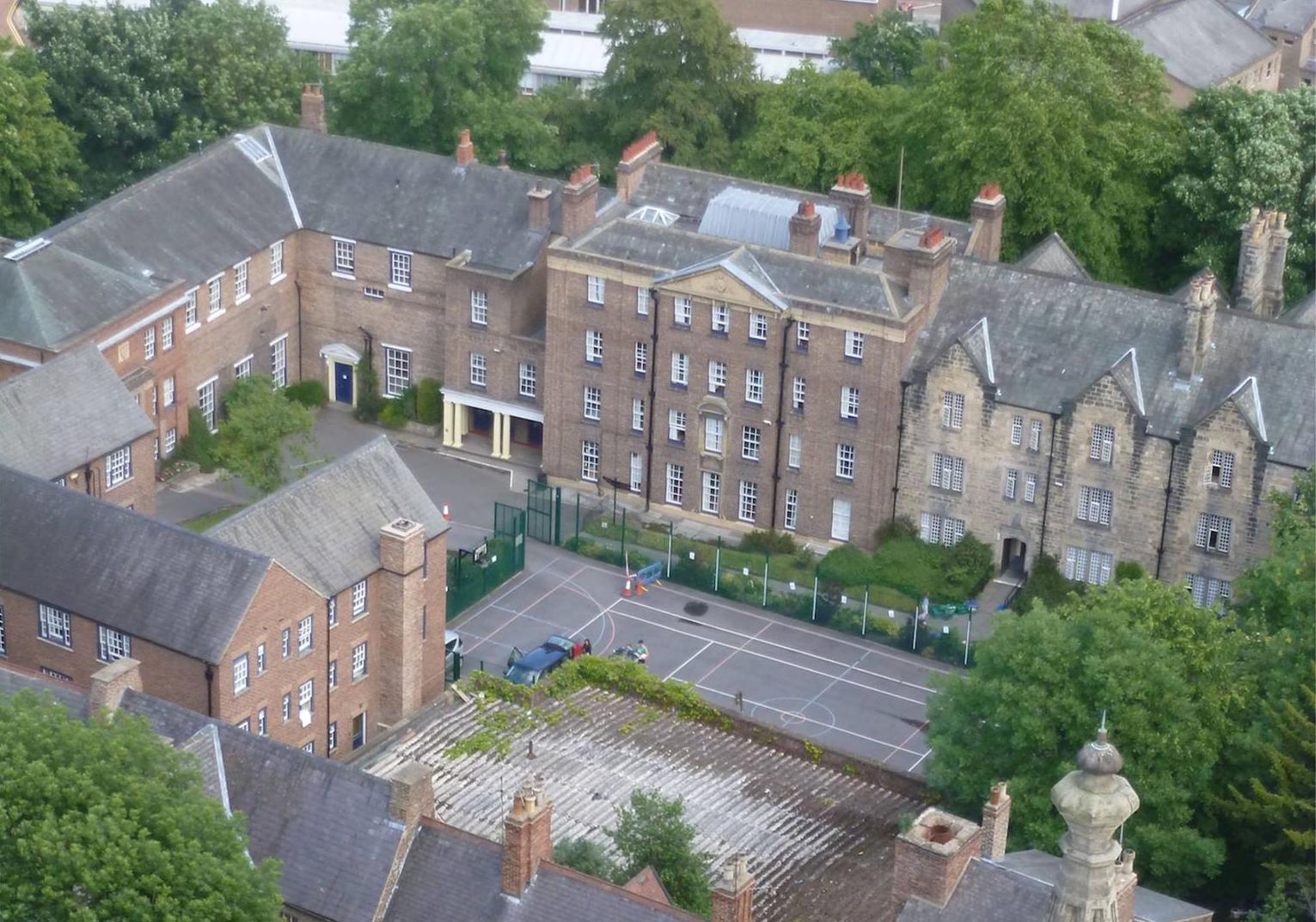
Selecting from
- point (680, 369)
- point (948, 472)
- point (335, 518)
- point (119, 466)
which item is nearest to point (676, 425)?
point (680, 369)

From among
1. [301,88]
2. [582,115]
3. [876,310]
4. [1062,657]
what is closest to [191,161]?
[301,88]

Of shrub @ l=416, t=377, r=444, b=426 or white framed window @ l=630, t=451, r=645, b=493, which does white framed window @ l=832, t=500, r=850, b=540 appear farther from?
shrub @ l=416, t=377, r=444, b=426

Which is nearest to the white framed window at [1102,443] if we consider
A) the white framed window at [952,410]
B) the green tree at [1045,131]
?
the white framed window at [952,410]

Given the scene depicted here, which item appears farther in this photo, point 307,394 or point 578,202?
point 307,394

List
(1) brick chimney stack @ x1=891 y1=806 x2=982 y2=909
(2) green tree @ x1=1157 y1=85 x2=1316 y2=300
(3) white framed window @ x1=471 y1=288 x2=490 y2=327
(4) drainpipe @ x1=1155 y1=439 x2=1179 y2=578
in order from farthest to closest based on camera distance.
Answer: (2) green tree @ x1=1157 y1=85 x2=1316 y2=300, (3) white framed window @ x1=471 y1=288 x2=490 y2=327, (4) drainpipe @ x1=1155 y1=439 x2=1179 y2=578, (1) brick chimney stack @ x1=891 y1=806 x2=982 y2=909

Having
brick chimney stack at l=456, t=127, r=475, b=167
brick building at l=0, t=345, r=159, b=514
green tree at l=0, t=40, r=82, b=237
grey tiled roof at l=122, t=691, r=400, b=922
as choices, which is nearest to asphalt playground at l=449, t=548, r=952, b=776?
brick building at l=0, t=345, r=159, b=514

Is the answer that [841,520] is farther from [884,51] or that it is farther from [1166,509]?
[884,51]

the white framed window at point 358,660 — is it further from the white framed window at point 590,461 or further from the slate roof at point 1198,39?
the slate roof at point 1198,39
